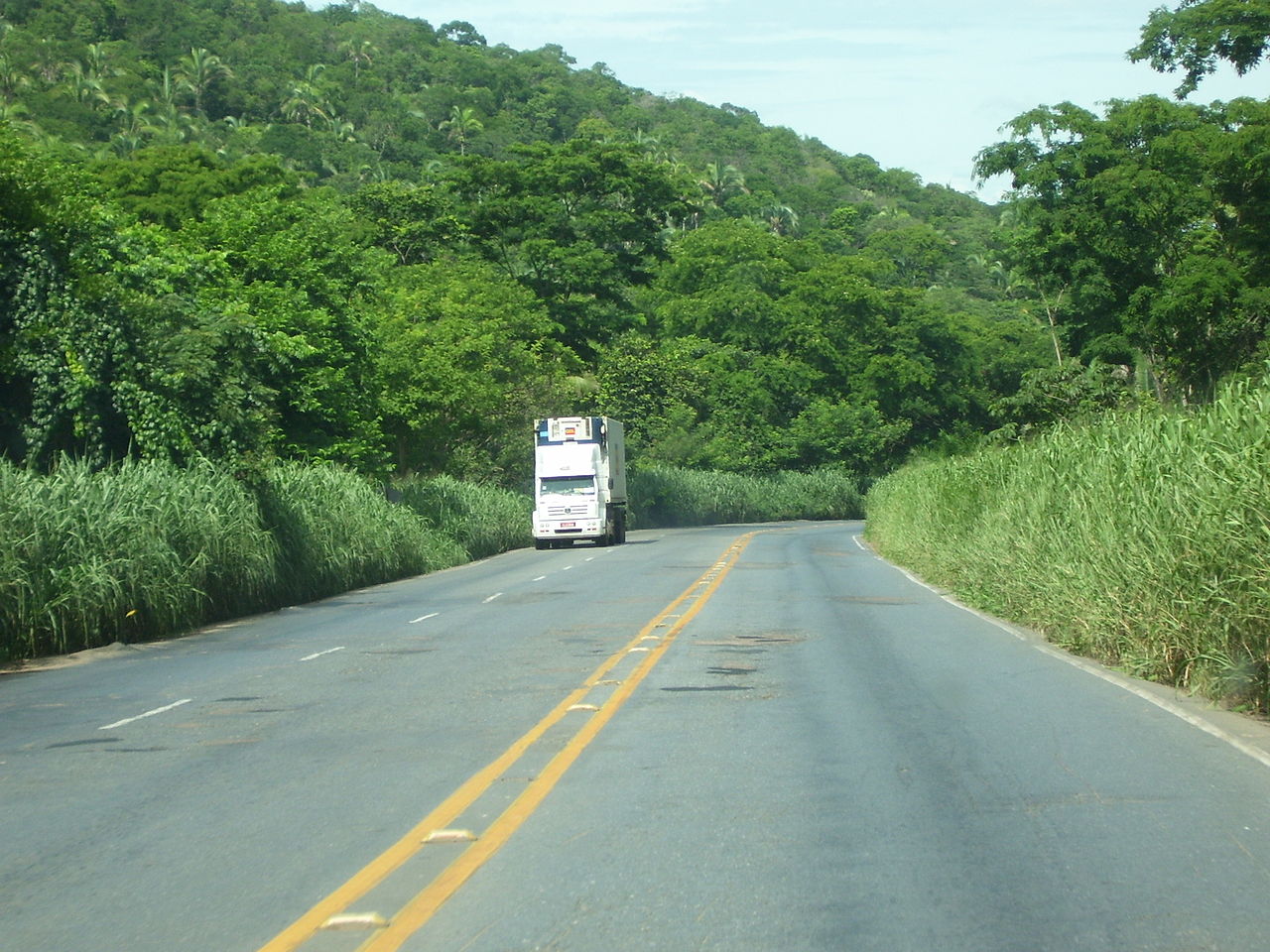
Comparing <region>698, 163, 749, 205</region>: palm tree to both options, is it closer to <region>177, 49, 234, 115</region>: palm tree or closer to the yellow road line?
<region>177, 49, 234, 115</region>: palm tree

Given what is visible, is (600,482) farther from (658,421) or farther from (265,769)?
(265,769)

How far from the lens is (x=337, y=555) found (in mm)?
27234

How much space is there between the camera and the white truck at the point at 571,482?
4388cm

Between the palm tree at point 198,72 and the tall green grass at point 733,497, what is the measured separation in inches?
2529

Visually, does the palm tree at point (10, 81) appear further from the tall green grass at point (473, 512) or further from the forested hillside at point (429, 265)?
the tall green grass at point (473, 512)

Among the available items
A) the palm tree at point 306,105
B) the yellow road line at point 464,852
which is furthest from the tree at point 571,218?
the palm tree at point 306,105

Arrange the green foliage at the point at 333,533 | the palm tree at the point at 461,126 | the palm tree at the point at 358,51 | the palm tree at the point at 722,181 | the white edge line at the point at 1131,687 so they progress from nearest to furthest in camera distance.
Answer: the white edge line at the point at 1131,687, the green foliage at the point at 333,533, the palm tree at the point at 461,126, the palm tree at the point at 722,181, the palm tree at the point at 358,51

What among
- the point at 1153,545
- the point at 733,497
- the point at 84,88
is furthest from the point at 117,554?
the point at 84,88

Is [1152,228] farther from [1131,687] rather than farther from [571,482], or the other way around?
[1131,687]

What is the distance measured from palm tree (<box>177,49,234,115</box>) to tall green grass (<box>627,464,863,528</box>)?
64236mm

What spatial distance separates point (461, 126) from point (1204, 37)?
316ft

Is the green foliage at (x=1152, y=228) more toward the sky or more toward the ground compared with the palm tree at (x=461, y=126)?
more toward the ground

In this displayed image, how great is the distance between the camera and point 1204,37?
3938 cm

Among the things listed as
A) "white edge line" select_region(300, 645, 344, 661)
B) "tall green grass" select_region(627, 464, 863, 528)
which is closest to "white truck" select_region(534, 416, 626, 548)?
"tall green grass" select_region(627, 464, 863, 528)
